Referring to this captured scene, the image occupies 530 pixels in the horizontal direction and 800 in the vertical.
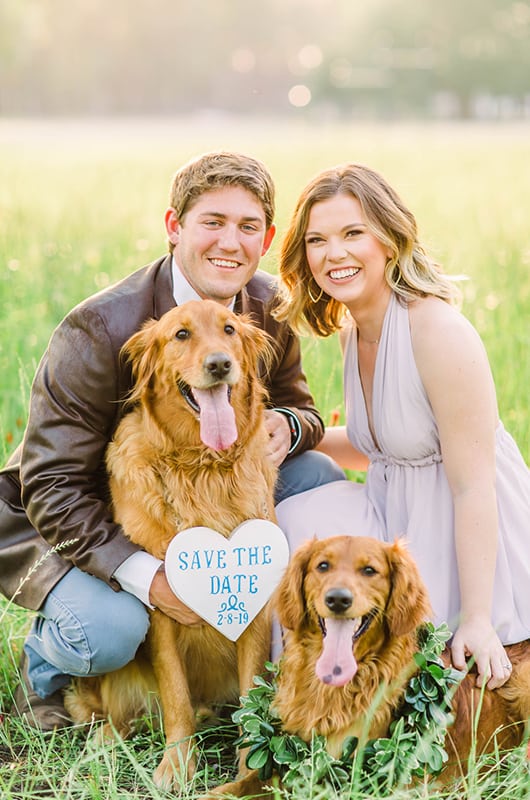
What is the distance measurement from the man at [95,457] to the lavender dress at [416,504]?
0.30 metres

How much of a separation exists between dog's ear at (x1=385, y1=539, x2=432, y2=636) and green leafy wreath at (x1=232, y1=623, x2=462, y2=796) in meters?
0.12

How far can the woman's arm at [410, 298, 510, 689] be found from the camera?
9.78 feet

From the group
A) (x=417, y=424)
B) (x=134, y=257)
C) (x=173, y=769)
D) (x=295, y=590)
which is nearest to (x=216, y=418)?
(x=295, y=590)

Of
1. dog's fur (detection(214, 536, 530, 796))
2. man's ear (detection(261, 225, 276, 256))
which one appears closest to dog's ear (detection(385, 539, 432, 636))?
dog's fur (detection(214, 536, 530, 796))

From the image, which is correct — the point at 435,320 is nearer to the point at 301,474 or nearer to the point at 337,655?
the point at 301,474

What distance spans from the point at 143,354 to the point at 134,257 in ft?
13.8

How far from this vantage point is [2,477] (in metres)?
3.39

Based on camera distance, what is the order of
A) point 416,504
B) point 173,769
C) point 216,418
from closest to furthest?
point 173,769, point 216,418, point 416,504

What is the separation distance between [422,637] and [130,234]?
5868mm

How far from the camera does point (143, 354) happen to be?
3.04m

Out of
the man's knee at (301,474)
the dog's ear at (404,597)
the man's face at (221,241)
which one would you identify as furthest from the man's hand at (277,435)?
the dog's ear at (404,597)

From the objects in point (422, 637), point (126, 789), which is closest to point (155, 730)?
point (126, 789)

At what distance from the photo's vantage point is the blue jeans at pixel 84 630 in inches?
119

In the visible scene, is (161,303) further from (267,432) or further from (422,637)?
(422,637)
